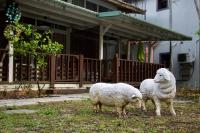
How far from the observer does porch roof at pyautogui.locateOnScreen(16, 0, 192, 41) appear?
14.6 m

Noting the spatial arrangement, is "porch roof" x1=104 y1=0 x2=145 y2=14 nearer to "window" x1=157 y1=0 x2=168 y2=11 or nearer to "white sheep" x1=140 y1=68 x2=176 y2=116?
"window" x1=157 y1=0 x2=168 y2=11

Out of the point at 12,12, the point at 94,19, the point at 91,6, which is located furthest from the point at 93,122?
the point at 91,6

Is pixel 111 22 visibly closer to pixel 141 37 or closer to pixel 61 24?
pixel 61 24

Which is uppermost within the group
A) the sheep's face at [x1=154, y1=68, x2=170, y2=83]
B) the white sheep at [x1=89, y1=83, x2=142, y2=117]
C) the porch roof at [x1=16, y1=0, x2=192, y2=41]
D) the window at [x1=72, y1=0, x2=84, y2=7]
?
the window at [x1=72, y1=0, x2=84, y2=7]

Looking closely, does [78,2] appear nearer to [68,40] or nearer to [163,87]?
[68,40]

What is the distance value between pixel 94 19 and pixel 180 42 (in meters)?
10.0

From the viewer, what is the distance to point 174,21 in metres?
26.1

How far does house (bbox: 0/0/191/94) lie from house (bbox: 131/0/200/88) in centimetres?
235

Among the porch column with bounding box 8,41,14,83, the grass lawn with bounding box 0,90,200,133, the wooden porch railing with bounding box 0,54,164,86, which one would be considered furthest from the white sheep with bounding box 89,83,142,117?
the wooden porch railing with bounding box 0,54,164,86

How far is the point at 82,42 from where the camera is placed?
20.2m

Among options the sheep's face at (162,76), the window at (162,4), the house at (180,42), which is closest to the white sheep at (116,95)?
the sheep's face at (162,76)

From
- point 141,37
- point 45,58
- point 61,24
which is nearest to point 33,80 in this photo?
point 45,58

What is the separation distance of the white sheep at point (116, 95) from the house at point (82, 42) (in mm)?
5183

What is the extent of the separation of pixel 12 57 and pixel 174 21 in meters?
14.9
